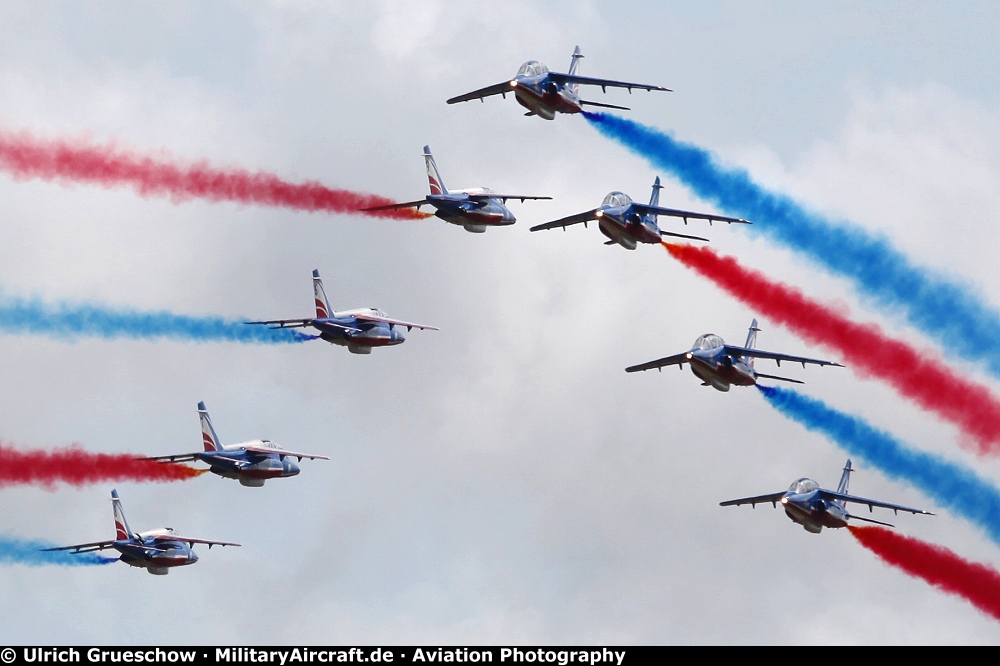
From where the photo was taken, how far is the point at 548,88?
386 ft

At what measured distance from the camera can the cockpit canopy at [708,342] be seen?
374 feet

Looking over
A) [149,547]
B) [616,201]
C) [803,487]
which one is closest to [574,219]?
→ [616,201]

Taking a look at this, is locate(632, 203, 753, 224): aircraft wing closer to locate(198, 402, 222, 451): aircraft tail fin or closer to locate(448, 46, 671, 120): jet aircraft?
locate(448, 46, 671, 120): jet aircraft

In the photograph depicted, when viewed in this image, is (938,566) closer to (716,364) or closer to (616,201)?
(716,364)

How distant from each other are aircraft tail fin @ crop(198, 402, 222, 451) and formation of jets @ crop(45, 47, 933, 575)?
0.06 meters

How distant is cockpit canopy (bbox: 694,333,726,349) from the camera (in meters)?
114

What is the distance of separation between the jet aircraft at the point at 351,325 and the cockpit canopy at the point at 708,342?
21499mm

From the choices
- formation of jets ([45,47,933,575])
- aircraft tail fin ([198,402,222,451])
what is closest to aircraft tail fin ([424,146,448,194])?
formation of jets ([45,47,933,575])

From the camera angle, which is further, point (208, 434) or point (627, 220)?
point (208, 434)

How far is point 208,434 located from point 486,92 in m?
27.2

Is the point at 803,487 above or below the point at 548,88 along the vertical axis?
below
